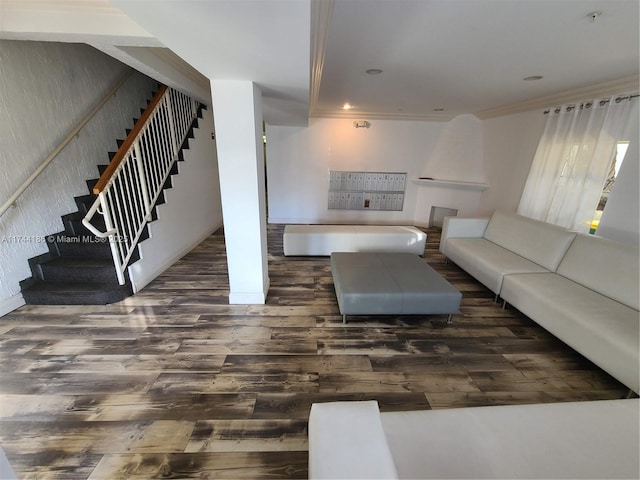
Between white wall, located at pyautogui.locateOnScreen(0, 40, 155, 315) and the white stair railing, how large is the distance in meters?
0.40

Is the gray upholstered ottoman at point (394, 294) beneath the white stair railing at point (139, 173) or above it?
beneath

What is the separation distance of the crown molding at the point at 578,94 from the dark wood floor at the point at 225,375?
2414 millimetres

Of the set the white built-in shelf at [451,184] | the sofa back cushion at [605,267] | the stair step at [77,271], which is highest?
the white built-in shelf at [451,184]

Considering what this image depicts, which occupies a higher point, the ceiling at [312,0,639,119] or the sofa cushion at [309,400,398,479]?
the ceiling at [312,0,639,119]

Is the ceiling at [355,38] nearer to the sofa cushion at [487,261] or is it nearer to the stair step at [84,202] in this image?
the stair step at [84,202]

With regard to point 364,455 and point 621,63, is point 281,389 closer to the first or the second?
point 364,455

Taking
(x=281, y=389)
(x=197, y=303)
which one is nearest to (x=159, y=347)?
(x=197, y=303)

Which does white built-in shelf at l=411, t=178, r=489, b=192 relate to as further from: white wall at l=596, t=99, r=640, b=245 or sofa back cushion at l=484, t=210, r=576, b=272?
white wall at l=596, t=99, r=640, b=245

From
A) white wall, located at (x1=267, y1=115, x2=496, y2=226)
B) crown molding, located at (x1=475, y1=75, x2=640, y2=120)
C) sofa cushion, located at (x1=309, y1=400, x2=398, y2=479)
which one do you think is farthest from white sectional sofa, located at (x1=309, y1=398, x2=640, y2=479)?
white wall, located at (x1=267, y1=115, x2=496, y2=226)

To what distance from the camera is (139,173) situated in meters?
2.64

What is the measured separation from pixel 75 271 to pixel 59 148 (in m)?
1.21

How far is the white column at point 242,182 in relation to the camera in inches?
77.1

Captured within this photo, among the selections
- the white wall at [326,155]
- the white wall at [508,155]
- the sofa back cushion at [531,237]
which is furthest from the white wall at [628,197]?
the white wall at [326,155]

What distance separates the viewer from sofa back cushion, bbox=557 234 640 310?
1.89 metres
